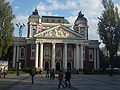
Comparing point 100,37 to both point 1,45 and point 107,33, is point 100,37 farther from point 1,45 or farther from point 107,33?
point 1,45

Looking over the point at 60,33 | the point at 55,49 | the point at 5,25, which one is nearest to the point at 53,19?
the point at 60,33

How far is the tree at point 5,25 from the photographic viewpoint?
49312mm

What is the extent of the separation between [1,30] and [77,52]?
85.9ft

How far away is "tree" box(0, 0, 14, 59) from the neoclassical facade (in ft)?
49.5

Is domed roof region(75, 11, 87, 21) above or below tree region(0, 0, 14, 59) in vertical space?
above

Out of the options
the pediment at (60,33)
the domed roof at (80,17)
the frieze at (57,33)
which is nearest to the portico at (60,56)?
the pediment at (60,33)

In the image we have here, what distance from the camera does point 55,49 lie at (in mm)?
69562

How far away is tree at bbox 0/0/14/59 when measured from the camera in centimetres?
4931

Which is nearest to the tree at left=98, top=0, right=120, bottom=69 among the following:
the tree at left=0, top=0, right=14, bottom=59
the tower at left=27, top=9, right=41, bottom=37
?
the tree at left=0, top=0, right=14, bottom=59

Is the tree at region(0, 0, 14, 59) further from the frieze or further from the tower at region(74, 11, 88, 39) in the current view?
the tower at region(74, 11, 88, 39)

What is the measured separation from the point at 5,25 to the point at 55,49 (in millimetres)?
23529

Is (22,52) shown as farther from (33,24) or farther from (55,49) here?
(55,49)

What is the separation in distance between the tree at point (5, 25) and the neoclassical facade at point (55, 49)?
1507cm

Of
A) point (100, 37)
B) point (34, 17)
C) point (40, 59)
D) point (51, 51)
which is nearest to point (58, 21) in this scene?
point (34, 17)
